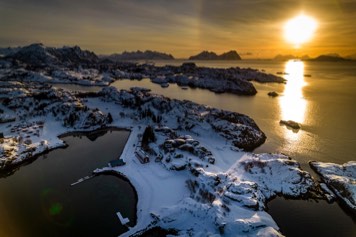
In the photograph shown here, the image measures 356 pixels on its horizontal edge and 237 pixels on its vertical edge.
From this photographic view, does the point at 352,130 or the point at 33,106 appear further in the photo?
the point at 33,106

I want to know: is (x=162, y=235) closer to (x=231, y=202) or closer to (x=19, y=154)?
(x=231, y=202)

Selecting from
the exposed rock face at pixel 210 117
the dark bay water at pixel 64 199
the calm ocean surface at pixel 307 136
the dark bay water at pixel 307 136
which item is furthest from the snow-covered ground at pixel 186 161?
the calm ocean surface at pixel 307 136

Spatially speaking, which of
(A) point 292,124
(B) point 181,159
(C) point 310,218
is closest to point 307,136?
(A) point 292,124

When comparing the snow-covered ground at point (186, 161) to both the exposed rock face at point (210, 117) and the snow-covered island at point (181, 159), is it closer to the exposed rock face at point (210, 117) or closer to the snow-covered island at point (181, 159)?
the snow-covered island at point (181, 159)

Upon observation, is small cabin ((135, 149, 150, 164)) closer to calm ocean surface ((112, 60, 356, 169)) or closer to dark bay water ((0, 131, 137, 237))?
dark bay water ((0, 131, 137, 237))

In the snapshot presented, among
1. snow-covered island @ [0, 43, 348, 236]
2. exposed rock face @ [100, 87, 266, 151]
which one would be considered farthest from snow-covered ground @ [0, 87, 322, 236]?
exposed rock face @ [100, 87, 266, 151]

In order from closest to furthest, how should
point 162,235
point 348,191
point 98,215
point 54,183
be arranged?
point 162,235
point 98,215
point 348,191
point 54,183

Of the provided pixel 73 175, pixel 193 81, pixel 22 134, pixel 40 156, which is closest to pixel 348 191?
pixel 73 175
